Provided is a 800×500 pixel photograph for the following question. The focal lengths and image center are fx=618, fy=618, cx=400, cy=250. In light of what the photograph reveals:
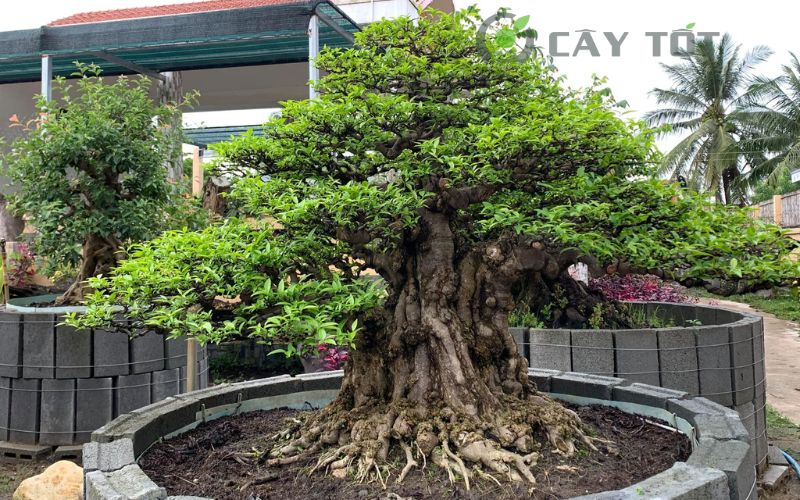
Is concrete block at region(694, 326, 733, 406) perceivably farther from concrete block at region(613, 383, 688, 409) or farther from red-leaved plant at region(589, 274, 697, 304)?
red-leaved plant at region(589, 274, 697, 304)

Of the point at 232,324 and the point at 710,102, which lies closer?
the point at 232,324

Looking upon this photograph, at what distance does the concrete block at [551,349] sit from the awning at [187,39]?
536 cm

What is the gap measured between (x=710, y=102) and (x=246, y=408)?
25505mm


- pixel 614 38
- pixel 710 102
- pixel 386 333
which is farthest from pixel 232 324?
pixel 710 102

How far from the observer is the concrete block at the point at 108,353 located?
4867 mm

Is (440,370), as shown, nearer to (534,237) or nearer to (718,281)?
(534,237)

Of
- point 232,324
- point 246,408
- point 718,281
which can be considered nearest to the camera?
point 232,324

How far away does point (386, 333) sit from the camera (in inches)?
116

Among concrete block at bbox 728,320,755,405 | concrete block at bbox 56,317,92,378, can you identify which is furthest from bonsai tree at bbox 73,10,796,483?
concrete block at bbox 56,317,92,378

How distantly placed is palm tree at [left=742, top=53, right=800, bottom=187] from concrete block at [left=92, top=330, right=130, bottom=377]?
22213 mm

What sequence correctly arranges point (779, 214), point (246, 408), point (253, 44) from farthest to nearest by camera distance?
point (779, 214)
point (253, 44)
point (246, 408)

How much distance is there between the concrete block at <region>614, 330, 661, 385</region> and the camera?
4.36 meters

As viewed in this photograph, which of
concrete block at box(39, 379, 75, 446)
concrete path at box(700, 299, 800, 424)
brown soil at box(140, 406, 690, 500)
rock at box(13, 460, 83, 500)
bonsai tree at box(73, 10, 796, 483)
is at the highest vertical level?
bonsai tree at box(73, 10, 796, 483)

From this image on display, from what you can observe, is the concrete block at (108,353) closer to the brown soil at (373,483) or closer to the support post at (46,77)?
the brown soil at (373,483)
